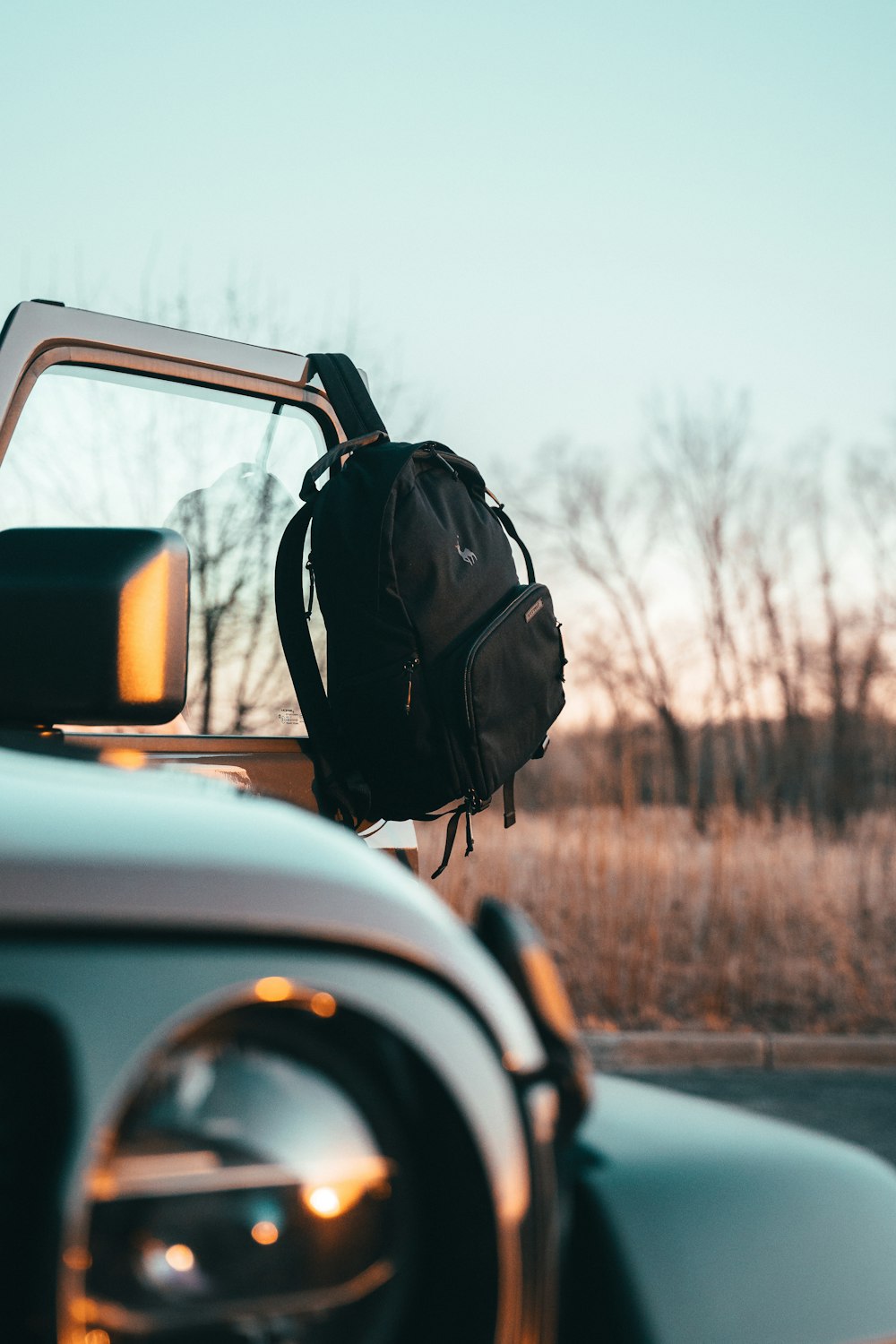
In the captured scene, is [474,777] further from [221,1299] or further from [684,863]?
[684,863]

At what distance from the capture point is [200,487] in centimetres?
259

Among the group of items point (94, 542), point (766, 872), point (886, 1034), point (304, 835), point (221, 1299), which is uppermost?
point (94, 542)

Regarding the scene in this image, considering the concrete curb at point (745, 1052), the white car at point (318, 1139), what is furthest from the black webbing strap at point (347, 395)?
the concrete curb at point (745, 1052)

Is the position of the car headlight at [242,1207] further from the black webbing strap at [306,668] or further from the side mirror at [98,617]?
the black webbing strap at [306,668]

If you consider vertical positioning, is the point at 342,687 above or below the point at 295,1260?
above

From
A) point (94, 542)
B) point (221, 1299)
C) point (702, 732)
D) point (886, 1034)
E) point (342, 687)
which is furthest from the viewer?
point (702, 732)

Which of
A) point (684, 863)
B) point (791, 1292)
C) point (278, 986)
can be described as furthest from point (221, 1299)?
point (684, 863)

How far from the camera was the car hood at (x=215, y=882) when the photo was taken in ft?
2.20

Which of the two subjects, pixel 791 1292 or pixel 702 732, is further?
pixel 702 732

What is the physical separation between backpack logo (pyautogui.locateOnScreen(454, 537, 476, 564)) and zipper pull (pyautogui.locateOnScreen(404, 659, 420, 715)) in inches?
8.8

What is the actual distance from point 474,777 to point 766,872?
5938 mm

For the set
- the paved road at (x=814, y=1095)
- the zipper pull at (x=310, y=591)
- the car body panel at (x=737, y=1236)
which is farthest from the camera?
the paved road at (x=814, y=1095)

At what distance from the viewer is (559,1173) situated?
882 millimetres

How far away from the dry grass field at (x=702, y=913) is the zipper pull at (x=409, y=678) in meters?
4.65
